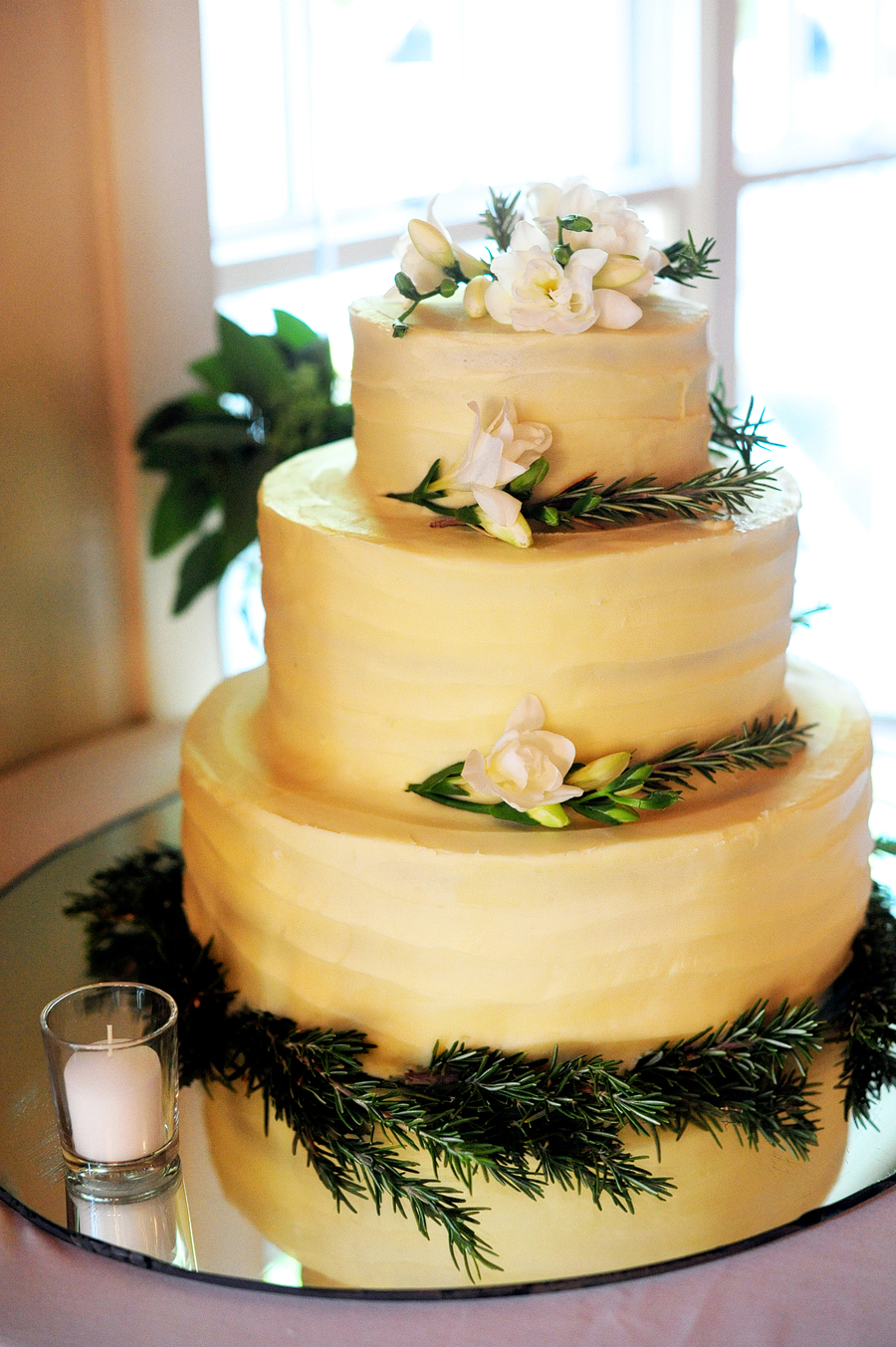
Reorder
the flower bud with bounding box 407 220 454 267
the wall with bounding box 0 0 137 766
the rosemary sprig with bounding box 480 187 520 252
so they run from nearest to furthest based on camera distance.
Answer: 1. the flower bud with bounding box 407 220 454 267
2. the rosemary sprig with bounding box 480 187 520 252
3. the wall with bounding box 0 0 137 766

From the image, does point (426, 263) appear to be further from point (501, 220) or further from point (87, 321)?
point (87, 321)

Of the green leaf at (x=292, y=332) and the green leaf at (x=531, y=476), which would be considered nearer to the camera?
the green leaf at (x=531, y=476)

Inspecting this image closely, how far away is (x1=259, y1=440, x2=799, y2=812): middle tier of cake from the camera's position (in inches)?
42.6

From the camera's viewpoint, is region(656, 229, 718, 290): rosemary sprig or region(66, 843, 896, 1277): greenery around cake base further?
region(656, 229, 718, 290): rosemary sprig

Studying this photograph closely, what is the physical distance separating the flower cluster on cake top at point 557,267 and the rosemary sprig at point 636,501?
13 cm

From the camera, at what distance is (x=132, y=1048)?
1.08 metres

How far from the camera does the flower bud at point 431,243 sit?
1.18 meters

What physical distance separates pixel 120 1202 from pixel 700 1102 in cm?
48

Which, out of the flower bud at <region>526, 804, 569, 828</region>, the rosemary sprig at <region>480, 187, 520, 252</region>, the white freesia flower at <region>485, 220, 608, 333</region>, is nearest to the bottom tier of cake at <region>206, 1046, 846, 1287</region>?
the flower bud at <region>526, 804, 569, 828</region>

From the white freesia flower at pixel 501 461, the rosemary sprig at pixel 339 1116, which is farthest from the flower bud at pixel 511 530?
the rosemary sprig at pixel 339 1116

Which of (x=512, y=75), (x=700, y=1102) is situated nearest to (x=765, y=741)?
(x=700, y=1102)

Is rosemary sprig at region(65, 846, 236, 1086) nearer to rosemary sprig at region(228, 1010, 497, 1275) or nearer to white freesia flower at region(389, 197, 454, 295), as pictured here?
rosemary sprig at region(228, 1010, 497, 1275)

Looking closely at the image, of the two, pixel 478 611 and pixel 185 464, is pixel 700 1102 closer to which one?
pixel 478 611

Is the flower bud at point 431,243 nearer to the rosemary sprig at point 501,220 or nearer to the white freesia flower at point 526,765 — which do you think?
the rosemary sprig at point 501,220
